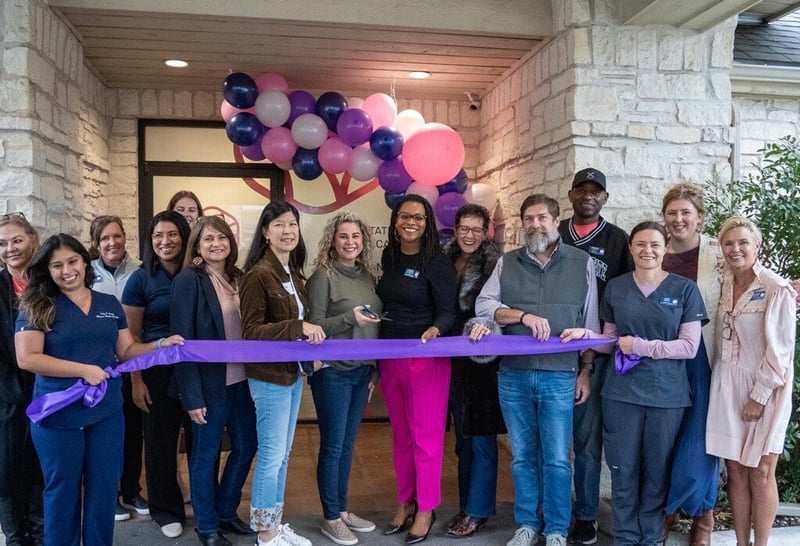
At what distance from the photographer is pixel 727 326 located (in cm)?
314

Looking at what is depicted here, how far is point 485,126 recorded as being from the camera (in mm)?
6113

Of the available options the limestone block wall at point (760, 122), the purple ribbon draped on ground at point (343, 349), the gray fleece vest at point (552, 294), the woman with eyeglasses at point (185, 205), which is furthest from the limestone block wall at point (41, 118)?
the limestone block wall at point (760, 122)

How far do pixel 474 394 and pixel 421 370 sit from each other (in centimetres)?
32

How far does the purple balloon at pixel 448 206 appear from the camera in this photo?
5.30 m

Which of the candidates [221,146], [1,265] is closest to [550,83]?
[221,146]

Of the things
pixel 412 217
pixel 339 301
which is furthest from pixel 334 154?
pixel 339 301

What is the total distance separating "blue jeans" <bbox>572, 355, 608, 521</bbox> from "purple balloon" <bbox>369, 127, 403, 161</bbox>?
7.68 ft

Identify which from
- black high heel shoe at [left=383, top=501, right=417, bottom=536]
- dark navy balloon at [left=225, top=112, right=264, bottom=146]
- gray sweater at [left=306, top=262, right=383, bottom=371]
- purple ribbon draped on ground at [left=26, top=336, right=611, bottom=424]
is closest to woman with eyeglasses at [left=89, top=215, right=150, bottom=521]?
purple ribbon draped on ground at [left=26, top=336, right=611, bottom=424]

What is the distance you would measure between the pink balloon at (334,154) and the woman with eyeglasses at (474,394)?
74.1 inches

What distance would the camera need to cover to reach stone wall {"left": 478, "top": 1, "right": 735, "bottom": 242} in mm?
4234

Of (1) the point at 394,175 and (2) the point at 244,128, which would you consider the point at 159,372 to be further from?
(1) the point at 394,175

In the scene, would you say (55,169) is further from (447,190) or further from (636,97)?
(636,97)

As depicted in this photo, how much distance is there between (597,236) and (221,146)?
3.80 m

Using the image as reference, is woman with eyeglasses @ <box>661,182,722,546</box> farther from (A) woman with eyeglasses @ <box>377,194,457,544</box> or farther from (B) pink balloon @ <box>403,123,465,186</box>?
(B) pink balloon @ <box>403,123,465,186</box>
